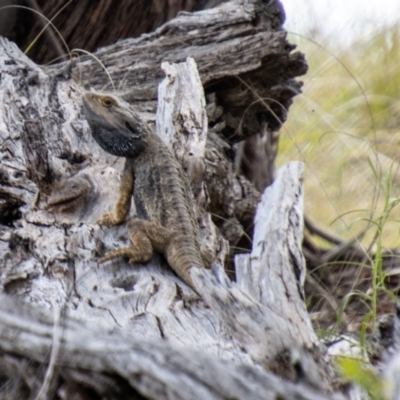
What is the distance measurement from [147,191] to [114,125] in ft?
1.35

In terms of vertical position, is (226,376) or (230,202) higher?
(226,376)

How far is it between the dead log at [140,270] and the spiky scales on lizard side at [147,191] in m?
0.07

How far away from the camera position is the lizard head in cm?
354

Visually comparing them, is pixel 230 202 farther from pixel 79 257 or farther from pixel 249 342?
pixel 249 342

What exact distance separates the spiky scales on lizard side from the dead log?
74 millimetres

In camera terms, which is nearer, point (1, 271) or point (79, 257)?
point (1, 271)

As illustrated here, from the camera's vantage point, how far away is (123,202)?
3.18 metres

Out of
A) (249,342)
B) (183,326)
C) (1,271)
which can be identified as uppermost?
(249,342)

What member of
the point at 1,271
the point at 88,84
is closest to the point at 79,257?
the point at 1,271

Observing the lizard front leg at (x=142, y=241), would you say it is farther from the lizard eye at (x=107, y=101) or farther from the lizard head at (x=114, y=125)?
the lizard eye at (x=107, y=101)

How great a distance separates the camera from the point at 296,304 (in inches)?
90.9

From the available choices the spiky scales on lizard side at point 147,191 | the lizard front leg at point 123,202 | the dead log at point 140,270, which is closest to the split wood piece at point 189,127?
the dead log at point 140,270

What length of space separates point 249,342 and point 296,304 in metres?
0.42

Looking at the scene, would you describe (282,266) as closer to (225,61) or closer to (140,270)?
(140,270)
